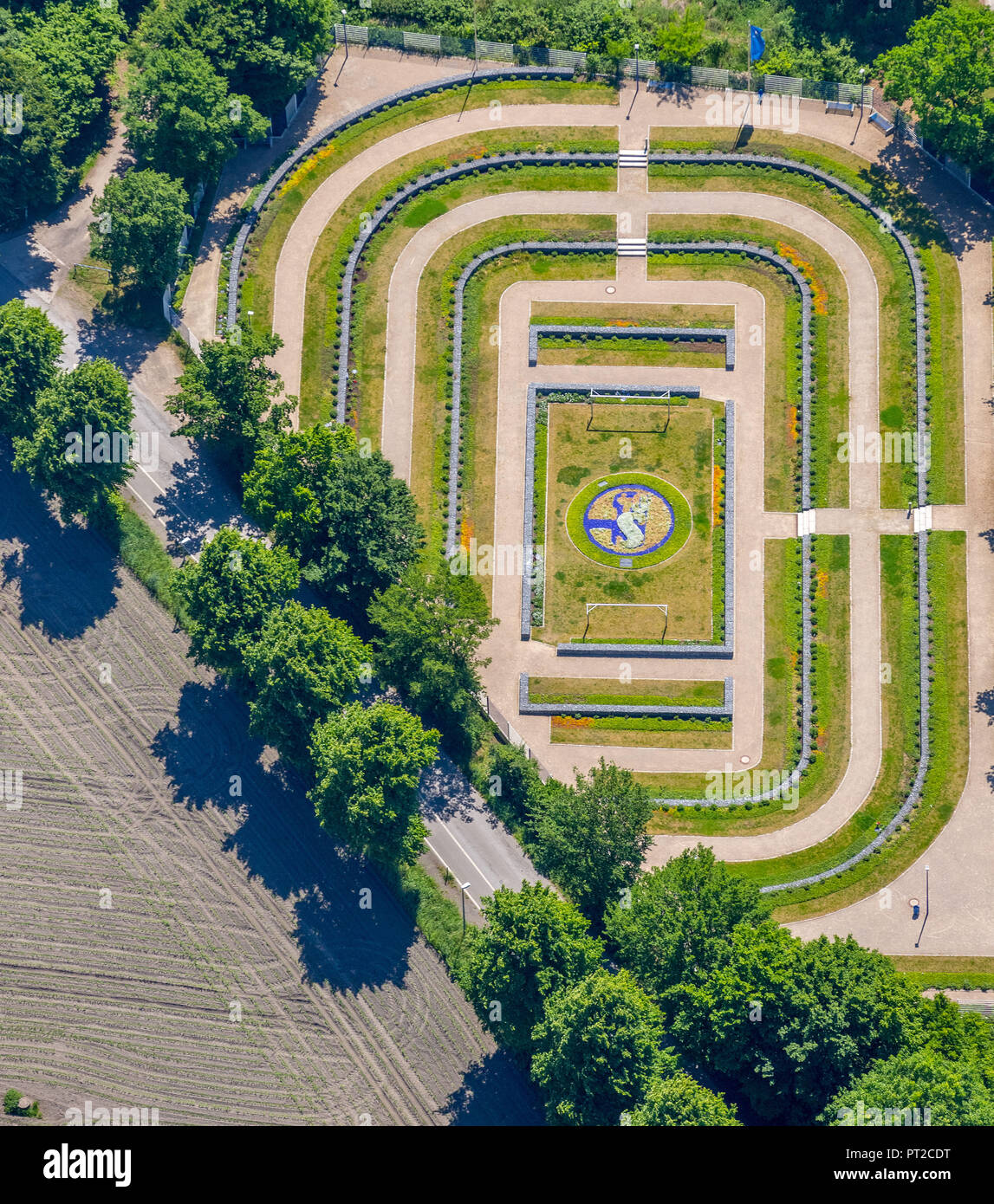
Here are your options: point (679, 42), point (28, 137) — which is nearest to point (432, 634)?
point (28, 137)

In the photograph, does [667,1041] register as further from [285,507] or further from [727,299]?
[727,299]

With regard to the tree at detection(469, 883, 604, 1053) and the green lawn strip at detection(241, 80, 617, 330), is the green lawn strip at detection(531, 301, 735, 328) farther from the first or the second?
the tree at detection(469, 883, 604, 1053)

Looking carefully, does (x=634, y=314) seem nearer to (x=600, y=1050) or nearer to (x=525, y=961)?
(x=525, y=961)

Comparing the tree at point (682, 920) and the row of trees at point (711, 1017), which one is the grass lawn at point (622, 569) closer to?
the tree at point (682, 920)

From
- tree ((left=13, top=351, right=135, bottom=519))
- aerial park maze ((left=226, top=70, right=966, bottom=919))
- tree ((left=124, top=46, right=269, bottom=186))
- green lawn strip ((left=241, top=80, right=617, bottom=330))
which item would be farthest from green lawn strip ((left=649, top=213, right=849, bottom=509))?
tree ((left=13, top=351, right=135, bottom=519))

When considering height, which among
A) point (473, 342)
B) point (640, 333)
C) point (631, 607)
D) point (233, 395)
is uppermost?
point (640, 333)

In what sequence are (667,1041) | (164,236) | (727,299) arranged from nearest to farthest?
(667,1041), (164,236), (727,299)

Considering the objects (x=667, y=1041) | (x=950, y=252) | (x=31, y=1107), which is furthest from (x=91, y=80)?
(x=667, y=1041)
